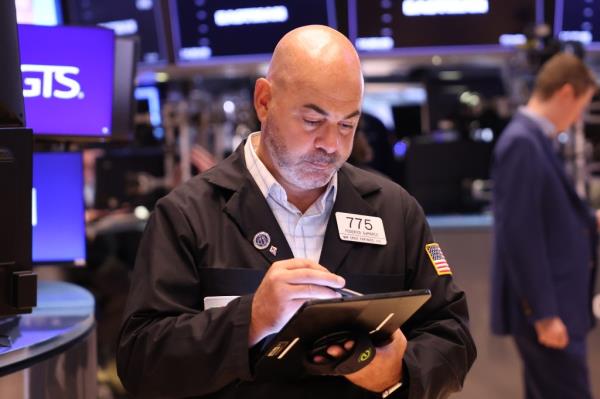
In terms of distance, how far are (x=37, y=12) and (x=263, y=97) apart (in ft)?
6.77

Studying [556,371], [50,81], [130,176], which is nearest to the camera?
[50,81]

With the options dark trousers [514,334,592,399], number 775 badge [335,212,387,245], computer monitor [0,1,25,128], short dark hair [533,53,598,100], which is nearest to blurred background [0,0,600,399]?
short dark hair [533,53,598,100]

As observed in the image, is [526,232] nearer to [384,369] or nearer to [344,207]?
[344,207]

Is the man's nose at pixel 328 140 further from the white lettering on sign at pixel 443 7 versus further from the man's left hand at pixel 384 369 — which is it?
the white lettering on sign at pixel 443 7

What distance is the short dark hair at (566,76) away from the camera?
3969mm

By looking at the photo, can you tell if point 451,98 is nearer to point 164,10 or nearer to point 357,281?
point 164,10

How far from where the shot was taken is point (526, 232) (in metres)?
3.82

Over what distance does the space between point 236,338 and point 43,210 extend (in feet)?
4.22

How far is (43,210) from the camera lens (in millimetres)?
2842

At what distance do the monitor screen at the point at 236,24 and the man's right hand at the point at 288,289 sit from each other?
3.14 metres

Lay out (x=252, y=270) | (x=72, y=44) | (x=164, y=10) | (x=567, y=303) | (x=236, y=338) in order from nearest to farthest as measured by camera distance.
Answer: (x=236, y=338), (x=252, y=270), (x=72, y=44), (x=567, y=303), (x=164, y=10)

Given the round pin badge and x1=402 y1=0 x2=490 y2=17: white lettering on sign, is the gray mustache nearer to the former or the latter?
the round pin badge

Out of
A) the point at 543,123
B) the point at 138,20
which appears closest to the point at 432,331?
the point at 543,123

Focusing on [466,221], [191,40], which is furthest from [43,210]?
[466,221]
